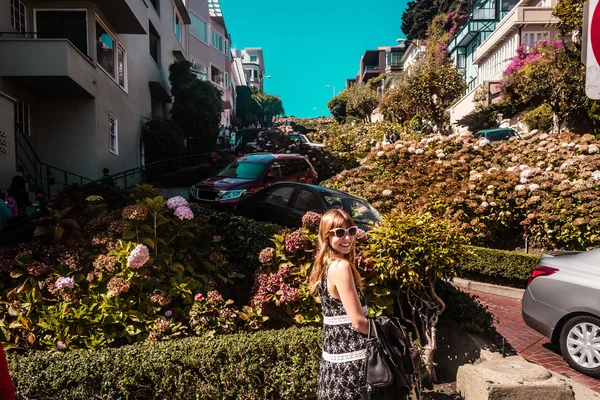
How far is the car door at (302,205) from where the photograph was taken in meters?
8.64

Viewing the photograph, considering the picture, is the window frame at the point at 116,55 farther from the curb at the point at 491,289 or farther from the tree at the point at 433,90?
the tree at the point at 433,90

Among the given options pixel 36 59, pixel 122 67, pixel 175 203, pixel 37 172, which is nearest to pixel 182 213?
pixel 175 203

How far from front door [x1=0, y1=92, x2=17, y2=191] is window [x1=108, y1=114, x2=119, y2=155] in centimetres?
605

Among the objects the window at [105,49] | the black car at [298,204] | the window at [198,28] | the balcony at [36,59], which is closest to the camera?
the black car at [298,204]

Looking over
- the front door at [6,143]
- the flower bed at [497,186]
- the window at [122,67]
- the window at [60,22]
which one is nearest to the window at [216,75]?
the window at [122,67]

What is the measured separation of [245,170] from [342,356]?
1117cm

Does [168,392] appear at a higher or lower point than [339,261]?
lower

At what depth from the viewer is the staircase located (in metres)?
14.5

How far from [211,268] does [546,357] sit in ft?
13.8

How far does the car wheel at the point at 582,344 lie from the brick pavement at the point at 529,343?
131mm

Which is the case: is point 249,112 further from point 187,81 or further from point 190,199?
point 190,199

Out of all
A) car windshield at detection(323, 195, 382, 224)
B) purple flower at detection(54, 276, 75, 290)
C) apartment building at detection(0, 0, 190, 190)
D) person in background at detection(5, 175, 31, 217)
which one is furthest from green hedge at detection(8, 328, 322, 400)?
apartment building at detection(0, 0, 190, 190)

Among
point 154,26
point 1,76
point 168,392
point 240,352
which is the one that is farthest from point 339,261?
point 154,26

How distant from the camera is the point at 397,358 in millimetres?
3342
